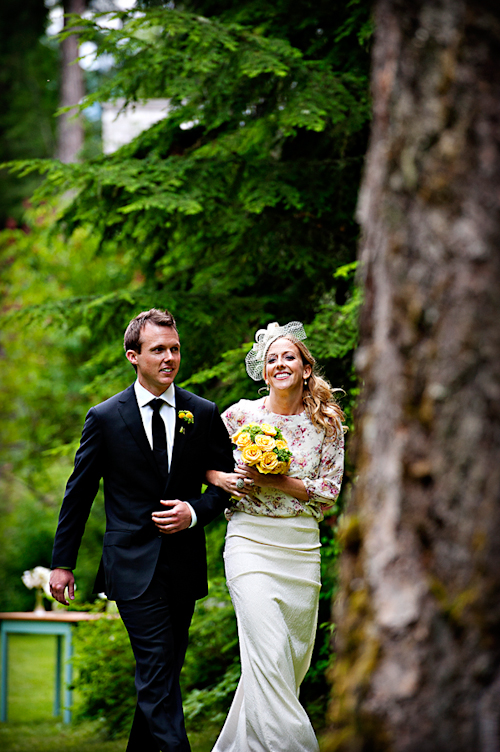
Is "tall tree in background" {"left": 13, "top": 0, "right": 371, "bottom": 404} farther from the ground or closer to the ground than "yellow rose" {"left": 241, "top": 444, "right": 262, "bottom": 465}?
farther from the ground

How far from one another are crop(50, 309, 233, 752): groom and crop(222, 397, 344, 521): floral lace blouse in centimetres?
37

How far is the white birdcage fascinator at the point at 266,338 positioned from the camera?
17.0 feet

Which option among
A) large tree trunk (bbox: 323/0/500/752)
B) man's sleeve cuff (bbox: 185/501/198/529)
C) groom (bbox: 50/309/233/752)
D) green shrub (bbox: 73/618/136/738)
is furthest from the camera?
green shrub (bbox: 73/618/136/738)

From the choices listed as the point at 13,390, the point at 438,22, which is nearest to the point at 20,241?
the point at 13,390

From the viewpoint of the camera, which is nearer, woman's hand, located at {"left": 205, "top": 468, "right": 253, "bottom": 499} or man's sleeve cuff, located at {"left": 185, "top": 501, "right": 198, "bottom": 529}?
man's sleeve cuff, located at {"left": 185, "top": 501, "right": 198, "bottom": 529}

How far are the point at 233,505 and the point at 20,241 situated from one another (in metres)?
12.3

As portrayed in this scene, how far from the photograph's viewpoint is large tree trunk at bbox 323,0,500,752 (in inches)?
75.3

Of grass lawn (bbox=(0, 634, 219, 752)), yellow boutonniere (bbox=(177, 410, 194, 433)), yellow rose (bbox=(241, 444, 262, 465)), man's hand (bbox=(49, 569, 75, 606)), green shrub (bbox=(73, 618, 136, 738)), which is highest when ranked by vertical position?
yellow boutonniere (bbox=(177, 410, 194, 433))

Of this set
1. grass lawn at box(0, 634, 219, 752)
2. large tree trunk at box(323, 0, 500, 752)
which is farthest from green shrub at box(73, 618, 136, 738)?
large tree trunk at box(323, 0, 500, 752)

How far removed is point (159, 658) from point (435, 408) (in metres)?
2.71

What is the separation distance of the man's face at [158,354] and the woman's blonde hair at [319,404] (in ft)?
2.95

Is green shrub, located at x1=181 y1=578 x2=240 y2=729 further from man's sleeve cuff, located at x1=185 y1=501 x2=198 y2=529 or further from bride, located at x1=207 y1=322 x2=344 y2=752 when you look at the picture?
man's sleeve cuff, located at x1=185 y1=501 x2=198 y2=529

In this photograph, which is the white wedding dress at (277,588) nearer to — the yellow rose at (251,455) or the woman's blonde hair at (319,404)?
the woman's blonde hair at (319,404)

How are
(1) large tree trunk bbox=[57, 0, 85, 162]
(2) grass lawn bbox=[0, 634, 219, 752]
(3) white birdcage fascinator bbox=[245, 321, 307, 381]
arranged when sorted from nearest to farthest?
(3) white birdcage fascinator bbox=[245, 321, 307, 381] < (2) grass lawn bbox=[0, 634, 219, 752] < (1) large tree trunk bbox=[57, 0, 85, 162]
